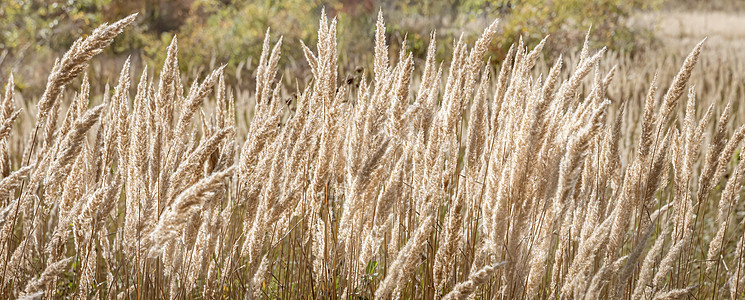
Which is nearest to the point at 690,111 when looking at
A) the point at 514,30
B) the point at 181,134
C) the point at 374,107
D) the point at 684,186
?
the point at 684,186

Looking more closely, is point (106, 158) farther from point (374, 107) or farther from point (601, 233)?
point (601, 233)

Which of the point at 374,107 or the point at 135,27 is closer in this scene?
the point at 374,107

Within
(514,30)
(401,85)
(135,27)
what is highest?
(135,27)

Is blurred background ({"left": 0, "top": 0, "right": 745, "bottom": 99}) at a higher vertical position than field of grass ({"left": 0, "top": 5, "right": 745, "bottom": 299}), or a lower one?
higher

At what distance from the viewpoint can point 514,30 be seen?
394 inches

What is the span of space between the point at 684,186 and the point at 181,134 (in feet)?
5.02

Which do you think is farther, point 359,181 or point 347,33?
point 347,33

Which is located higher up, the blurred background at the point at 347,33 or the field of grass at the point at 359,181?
the blurred background at the point at 347,33

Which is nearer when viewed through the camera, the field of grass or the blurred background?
the field of grass

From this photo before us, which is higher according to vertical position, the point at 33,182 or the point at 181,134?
the point at 181,134

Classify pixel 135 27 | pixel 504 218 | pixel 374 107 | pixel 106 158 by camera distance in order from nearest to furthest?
pixel 504 218, pixel 374 107, pixel 106 158, pixel 135 27

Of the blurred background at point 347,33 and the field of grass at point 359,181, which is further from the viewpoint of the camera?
the blurred background at point 347,33

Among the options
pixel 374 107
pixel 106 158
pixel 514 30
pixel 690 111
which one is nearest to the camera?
pixel 374 107

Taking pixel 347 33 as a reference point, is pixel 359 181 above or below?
below
